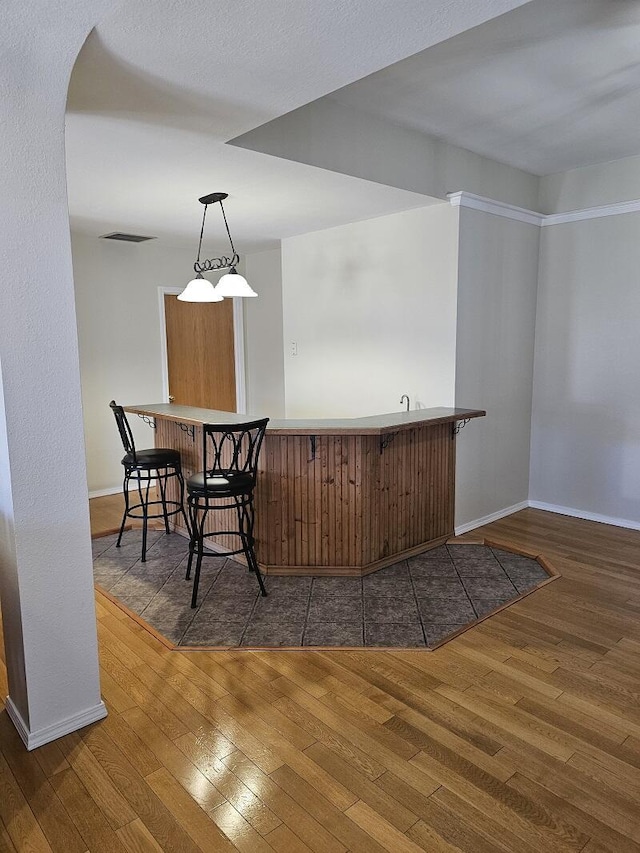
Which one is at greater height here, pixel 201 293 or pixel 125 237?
pixel 125 237

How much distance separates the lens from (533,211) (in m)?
4.66

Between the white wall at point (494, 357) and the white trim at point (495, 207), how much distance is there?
1.8 inches

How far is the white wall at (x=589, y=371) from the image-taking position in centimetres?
438

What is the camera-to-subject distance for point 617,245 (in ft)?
14.3

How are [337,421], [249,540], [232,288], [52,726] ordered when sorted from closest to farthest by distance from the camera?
[52,726]
[249,540]
[232,288]
[337,421]

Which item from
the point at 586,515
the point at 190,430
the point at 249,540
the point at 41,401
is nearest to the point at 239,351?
the point at 190,430

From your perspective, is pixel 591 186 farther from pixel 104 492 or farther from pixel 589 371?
pixel 104 492

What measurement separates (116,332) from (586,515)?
4481 millimetres

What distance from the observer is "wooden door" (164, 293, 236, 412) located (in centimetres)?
593

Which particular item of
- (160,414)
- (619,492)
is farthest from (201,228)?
(619,492)

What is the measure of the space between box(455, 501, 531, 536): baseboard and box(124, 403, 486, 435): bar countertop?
0.95 metres

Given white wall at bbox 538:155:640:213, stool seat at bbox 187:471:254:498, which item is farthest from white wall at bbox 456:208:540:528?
stool seat at bbox 187:471:254:498

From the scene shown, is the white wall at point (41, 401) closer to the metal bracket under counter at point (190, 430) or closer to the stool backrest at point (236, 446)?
the stool backrest at point (236, 446)

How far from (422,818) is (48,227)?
2.28 metres
